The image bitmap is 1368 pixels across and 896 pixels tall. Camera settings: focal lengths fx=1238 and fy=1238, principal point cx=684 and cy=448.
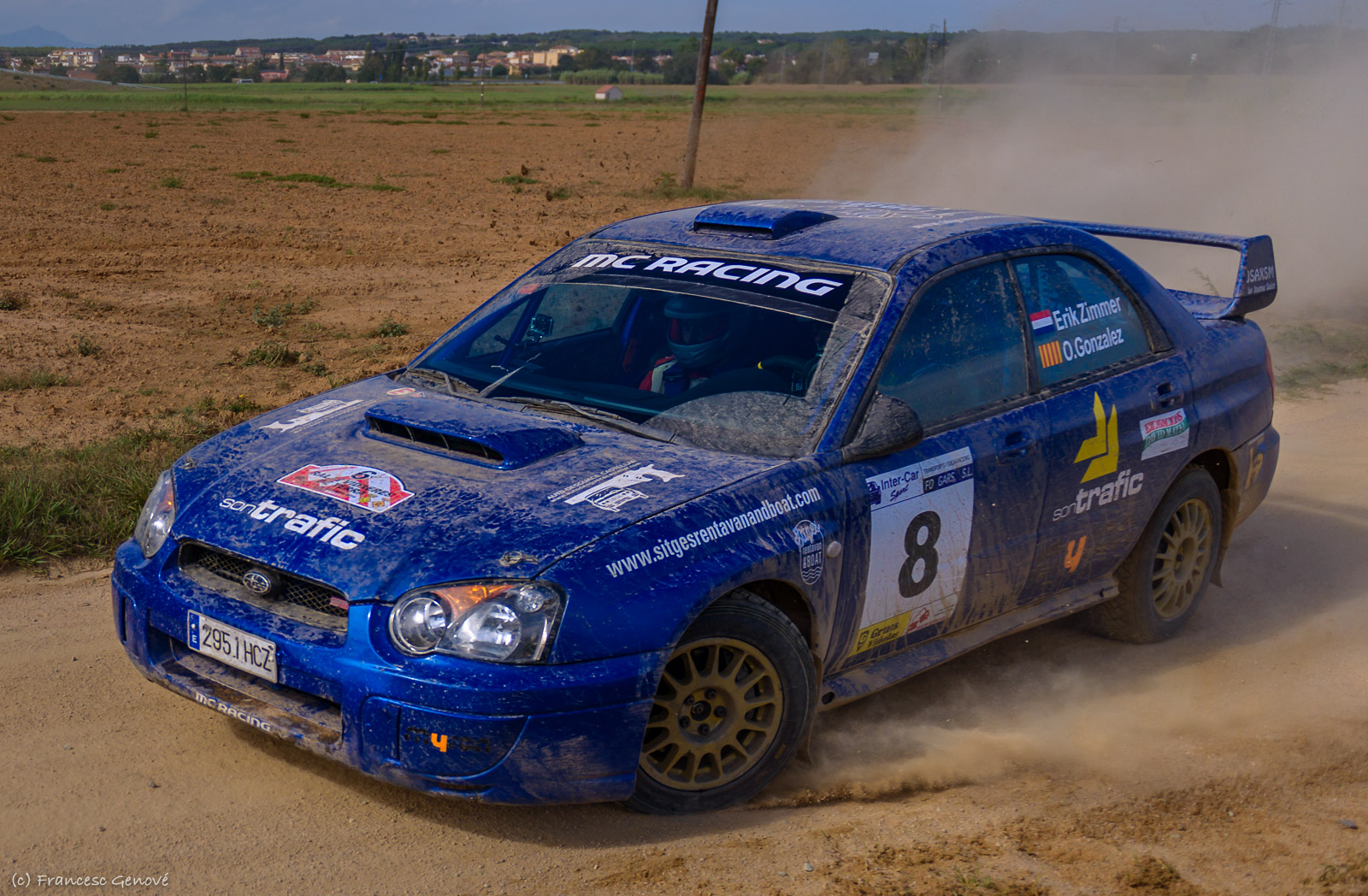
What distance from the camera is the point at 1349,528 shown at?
258 inches

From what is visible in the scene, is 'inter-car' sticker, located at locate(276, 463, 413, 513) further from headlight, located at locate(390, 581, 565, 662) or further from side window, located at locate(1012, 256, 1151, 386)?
side window, located at locate(1012, 256, 1151, 386)

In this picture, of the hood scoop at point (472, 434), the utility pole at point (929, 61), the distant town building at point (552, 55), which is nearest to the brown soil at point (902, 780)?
the hood scoop at point (472, 434)

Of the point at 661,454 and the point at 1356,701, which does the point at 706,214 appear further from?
the point at 1356,701

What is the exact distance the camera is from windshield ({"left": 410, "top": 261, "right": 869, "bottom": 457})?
3789mm

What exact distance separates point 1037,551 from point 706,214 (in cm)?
168

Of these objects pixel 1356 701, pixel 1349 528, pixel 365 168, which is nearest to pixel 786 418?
pixel 1356 701

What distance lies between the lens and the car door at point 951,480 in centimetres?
370

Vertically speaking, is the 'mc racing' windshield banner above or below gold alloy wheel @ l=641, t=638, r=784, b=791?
above

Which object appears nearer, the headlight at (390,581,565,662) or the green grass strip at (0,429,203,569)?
the headlight at (390,581,565,662)

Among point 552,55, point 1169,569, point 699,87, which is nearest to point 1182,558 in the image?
point 1169,569

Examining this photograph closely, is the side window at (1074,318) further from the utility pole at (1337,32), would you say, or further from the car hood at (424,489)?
the utility pole at (1337,32)

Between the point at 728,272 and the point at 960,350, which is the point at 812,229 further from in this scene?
the point at 960,350

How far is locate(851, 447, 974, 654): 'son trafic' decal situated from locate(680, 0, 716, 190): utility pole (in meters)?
16.1

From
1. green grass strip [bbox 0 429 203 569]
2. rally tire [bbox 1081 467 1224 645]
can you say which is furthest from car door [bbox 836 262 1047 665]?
green grass strip [bbox 0 429 203 569]
